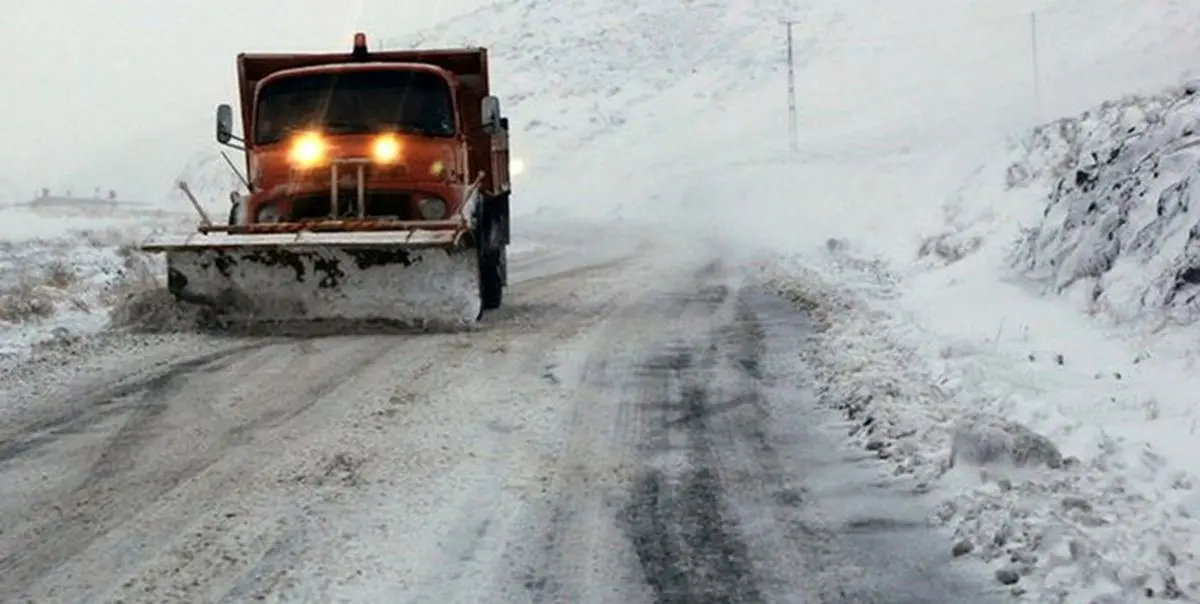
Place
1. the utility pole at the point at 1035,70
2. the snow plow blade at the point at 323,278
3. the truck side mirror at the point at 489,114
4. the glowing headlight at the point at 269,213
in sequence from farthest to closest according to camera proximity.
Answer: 1. the utility pole at the point at 1035,70
2. the truck side mirror at the point at 489,114
3. the glowing headlight at the point at 269,213
4. the snow plow blade at the point at 323,278

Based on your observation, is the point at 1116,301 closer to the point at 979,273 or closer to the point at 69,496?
the point at 979,273

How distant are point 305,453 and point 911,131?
117 ft

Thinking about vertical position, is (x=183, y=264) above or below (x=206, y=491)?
above

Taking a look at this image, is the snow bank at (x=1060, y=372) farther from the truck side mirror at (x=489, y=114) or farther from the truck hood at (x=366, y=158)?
the truck hood at (x=366, y=158)

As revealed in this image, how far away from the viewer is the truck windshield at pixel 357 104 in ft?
35.4

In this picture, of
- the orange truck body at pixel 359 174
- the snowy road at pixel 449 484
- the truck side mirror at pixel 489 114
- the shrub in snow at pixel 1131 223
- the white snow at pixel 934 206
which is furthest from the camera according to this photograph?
the truck side mirror at pixel 489 114

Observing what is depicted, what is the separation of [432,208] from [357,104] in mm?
1182

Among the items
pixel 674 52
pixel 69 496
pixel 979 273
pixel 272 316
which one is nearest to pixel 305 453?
pixel 69 496

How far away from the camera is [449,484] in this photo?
502cm

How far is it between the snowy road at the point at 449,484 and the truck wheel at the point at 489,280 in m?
2.71

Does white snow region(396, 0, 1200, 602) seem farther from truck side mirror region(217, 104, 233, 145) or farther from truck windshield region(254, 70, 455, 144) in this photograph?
truck side mirror region(217, 104, 233, 145)

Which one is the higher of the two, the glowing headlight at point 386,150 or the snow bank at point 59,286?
the glowing headlight at point 386,150

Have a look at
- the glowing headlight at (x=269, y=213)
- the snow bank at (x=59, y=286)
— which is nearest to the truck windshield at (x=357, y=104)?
the glowing headlight at (x=269, y=213)

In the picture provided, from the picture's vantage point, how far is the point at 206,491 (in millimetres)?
4977
